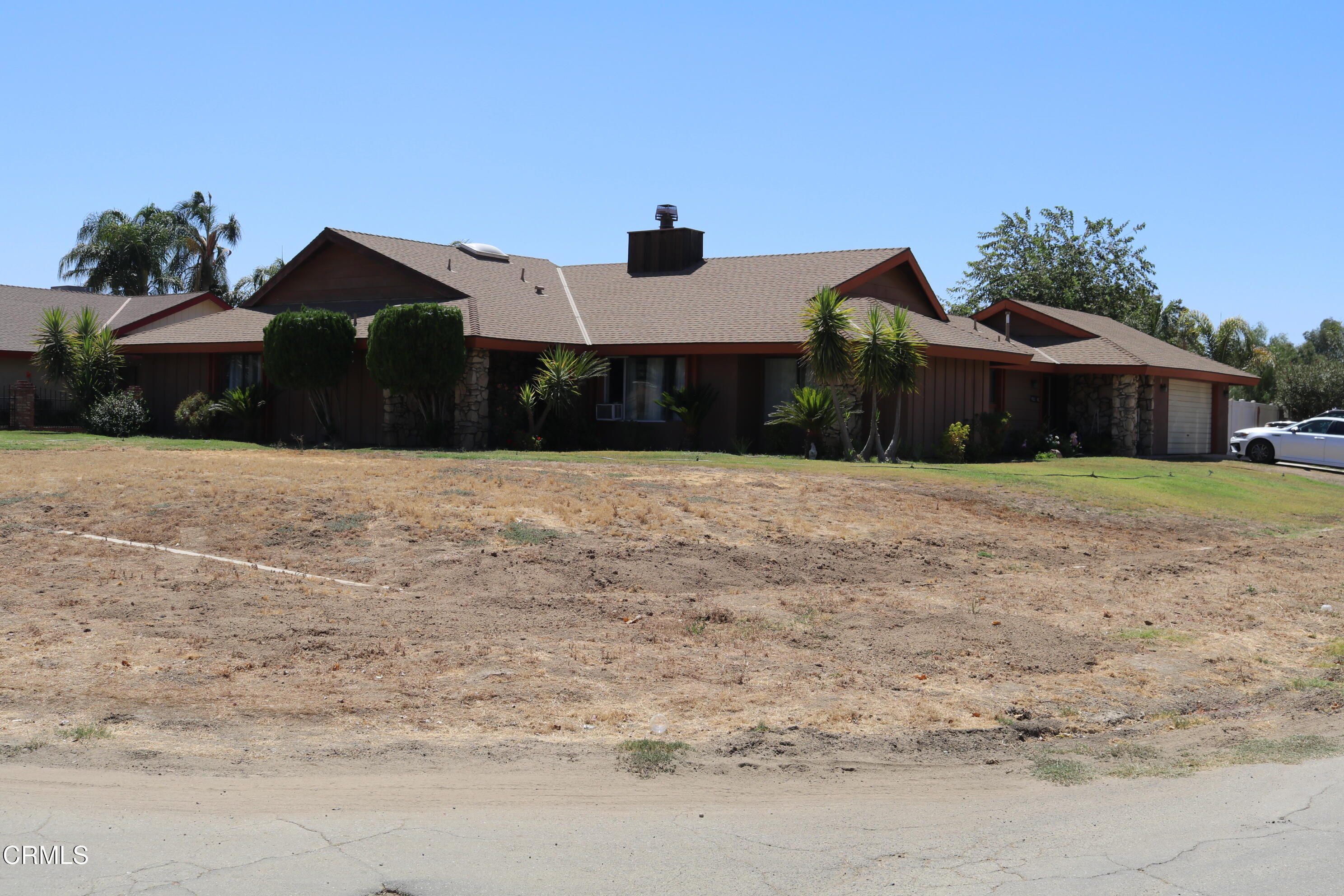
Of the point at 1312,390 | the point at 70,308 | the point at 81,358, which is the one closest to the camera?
the point at 81,358

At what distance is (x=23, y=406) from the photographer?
31938 millimetres

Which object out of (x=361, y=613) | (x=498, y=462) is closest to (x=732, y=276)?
(x=498, y=462)

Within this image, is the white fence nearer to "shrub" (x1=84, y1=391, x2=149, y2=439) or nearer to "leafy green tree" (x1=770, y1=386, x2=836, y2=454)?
"leafy green tree" (x1=770, y1=386, x2=836, y2=454)

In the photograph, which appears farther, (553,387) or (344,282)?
(344,282)

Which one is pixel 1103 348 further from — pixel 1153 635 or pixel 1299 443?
pixel 1153 635

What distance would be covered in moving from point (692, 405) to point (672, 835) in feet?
66.5

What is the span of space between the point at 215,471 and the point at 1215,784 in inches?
518

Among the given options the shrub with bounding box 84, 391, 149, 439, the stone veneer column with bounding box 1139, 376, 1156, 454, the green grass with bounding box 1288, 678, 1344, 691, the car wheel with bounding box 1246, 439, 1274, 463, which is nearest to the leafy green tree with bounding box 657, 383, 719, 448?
the shrub with bounding box 84, 391, 149, 439

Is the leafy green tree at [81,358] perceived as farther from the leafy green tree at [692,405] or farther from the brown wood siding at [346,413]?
the leafy green tree at [692,405]

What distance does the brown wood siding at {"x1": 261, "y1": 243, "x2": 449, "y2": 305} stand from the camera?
92.8ft

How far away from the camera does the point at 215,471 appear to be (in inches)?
629

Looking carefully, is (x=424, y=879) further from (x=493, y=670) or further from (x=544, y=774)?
(x=493, y=670)

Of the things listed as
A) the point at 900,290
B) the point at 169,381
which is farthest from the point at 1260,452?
the point at 169,381

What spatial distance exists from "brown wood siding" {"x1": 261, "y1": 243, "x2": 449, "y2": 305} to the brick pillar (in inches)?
281
